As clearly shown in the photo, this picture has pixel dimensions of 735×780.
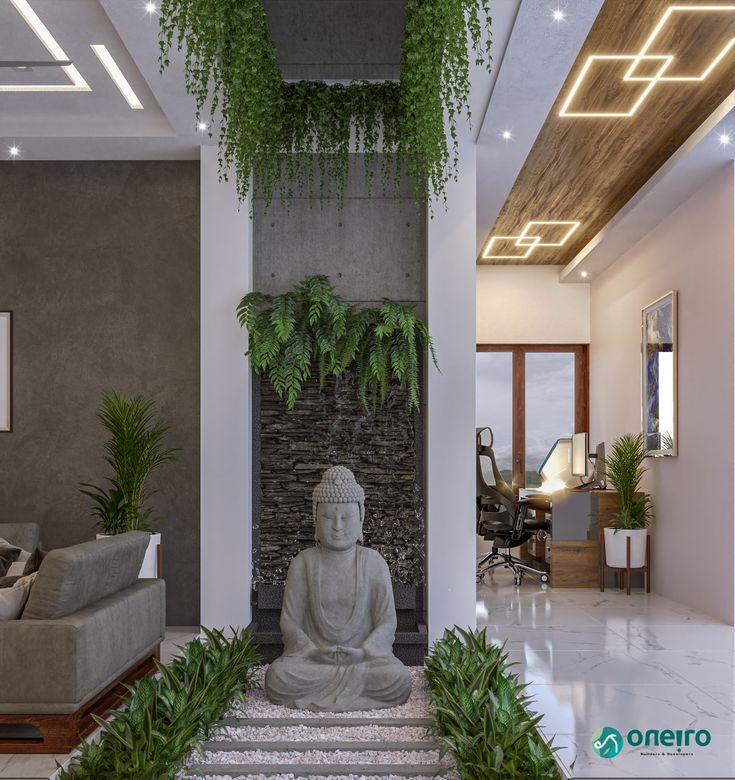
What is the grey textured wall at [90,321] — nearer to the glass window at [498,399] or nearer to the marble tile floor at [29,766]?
the marble tile floor at [29,766]

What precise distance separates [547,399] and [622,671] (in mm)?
6396

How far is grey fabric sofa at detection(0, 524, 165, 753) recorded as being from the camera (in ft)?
11.7

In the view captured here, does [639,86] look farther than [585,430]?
No

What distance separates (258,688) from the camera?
4.44m

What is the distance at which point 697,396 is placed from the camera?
7.11m

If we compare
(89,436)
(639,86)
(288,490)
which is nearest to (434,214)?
(639,86)

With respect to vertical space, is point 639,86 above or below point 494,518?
above

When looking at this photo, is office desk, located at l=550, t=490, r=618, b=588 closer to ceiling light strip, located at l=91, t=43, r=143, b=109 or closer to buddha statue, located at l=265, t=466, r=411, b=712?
buddha statue, located at l=265, t=466, r=411, b=712

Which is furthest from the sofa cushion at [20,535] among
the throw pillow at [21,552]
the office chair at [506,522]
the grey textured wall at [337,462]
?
the office chair at [506,522]

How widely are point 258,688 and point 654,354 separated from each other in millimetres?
5332

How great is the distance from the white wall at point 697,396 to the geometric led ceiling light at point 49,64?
464 cm

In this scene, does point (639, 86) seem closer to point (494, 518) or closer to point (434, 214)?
point (434, 214)

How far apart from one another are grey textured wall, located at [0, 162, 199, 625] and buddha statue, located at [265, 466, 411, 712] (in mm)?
1998

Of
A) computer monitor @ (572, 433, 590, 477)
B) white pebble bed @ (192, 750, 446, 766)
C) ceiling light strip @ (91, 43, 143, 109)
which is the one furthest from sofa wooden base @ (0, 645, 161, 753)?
computer monitor @ (572, 433, 590, 477)
